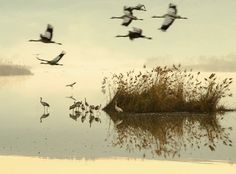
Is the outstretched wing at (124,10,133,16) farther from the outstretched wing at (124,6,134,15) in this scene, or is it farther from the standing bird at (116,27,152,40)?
the standing bird at (116,27,152,40)

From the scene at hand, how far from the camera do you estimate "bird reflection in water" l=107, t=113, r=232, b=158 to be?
1178cm

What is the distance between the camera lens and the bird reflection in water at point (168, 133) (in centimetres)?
1178

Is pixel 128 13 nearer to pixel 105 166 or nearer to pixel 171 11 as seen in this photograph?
pixel 171 11

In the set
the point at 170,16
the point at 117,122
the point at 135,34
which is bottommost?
the point at 117,122

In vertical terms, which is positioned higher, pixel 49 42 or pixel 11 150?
pixel 49 42

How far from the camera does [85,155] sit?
421 inches

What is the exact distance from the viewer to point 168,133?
44.4ft

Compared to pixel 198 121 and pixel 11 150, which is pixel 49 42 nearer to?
pixel 11 150

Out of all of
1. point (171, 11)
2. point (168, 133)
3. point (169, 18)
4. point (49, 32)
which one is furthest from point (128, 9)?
point (168, 133)

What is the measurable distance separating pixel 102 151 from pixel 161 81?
6950 mm

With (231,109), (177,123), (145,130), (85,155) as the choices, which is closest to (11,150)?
(85,155)

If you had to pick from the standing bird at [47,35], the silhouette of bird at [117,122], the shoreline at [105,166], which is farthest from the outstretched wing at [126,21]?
the silhouette of bird at [117,122]

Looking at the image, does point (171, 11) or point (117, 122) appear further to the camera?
point (117, 122)

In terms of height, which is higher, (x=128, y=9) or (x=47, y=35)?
(x=128, y=9)
